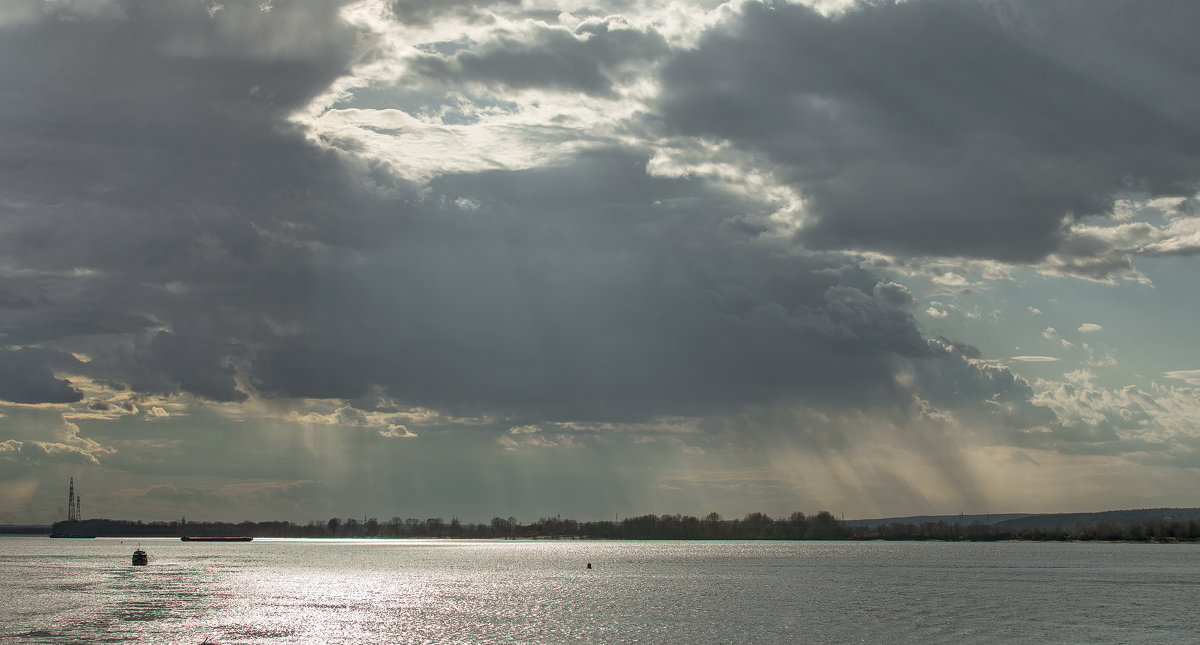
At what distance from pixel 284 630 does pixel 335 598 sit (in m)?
53.8

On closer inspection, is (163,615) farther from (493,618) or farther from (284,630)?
(493,618)

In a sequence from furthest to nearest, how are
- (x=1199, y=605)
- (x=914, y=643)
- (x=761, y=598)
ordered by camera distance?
(x=761, y=598)
(x=1199, y=605)
(x=914, y=643)

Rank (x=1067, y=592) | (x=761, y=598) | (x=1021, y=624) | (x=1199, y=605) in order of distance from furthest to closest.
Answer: (x=1067, y=592) < (x=761, y=598) < (x=1199, y=605) < (x=1021, y=624)

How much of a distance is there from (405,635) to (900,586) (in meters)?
110

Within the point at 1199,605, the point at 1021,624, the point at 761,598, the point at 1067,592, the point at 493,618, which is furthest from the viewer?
the point at 1067,592

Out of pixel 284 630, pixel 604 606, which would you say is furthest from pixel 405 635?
pixel 604 606

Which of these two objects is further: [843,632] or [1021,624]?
[1021,624]

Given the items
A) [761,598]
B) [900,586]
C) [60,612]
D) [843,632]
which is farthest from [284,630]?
[900,586]

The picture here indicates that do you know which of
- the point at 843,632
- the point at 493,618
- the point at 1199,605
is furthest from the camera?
the point at 1199,605

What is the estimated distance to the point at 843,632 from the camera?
111625 millimetres

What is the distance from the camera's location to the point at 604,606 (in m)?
148

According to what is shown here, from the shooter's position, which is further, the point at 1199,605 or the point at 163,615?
the point at 1199,605

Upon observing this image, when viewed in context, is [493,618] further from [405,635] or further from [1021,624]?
[1021,624]

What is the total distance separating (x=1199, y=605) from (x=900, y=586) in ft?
176
